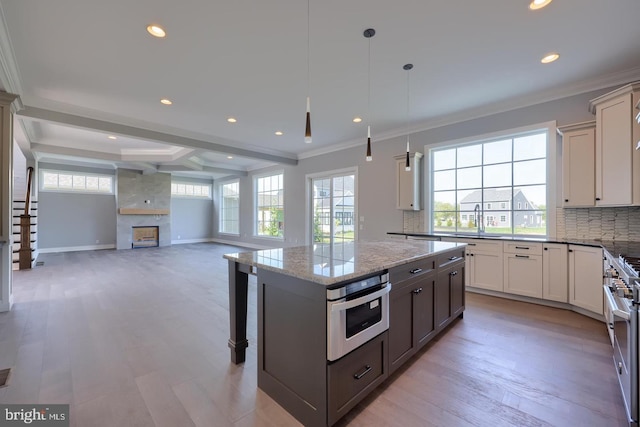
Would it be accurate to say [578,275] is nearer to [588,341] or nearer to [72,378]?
[588,341]

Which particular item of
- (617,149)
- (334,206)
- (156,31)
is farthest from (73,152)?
(617,149)

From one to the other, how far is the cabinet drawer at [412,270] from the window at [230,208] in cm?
868

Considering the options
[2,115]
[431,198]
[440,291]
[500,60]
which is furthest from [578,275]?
[2,115]

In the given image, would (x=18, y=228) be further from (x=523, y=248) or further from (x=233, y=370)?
(x=523, y=248)

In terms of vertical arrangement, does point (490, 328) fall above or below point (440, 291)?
below

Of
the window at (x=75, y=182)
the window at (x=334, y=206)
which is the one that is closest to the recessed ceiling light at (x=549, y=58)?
the window at (x=334, y=206)

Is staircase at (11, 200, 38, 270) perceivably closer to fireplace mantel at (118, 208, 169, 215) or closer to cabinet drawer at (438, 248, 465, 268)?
fireplace mantel at (118, 208, 169, 215)

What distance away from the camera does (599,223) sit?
3400 millimetres

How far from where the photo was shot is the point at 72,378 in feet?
6.55

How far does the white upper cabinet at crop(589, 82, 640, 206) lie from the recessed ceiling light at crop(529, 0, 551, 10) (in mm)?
1452

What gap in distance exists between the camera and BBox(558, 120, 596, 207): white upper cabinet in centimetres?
319

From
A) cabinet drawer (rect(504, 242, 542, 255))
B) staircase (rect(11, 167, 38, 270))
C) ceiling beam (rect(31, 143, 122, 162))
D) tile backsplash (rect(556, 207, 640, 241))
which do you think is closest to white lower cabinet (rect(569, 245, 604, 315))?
cabinet drawer (rect(504, 242, 542, 255))

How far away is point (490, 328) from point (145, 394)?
3.19m

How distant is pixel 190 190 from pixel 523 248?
433 inches
